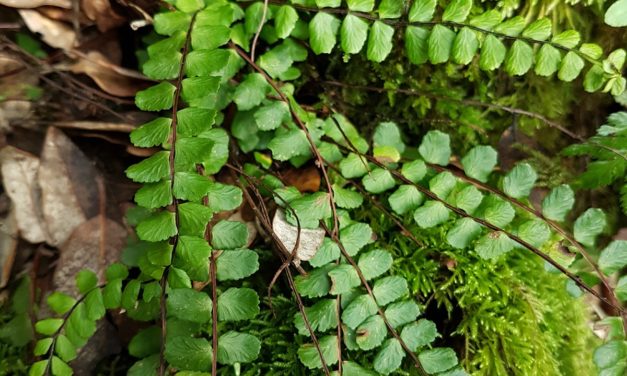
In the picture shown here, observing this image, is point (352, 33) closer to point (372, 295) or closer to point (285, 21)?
point (285, 21)

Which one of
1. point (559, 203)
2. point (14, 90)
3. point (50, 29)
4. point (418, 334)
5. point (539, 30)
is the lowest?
point (418, 334)

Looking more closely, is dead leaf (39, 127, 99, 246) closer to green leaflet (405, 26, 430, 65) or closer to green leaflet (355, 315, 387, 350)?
green leaflet (355, 315, 387, 350)

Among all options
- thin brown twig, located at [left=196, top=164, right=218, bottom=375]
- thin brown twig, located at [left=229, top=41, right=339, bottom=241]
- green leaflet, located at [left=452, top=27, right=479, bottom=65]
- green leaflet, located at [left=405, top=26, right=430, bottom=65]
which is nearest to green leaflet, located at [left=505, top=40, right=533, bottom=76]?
green leaflet, located at [left=452, top=27, right=479, bottom=65]

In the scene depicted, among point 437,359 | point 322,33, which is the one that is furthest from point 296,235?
point 322,33

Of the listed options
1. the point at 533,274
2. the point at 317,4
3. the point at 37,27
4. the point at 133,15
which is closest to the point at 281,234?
the point at 317,4

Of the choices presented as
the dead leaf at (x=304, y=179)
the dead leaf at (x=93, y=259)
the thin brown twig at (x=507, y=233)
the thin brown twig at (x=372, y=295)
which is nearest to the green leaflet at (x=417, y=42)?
the thin brown twig at (x=507, y=233)

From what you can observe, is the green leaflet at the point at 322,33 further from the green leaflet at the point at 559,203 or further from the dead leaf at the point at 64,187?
the dead leaf at the point at 64,187
